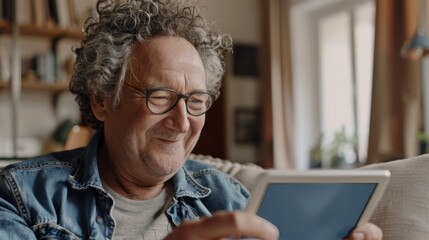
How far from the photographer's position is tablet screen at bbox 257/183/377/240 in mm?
878

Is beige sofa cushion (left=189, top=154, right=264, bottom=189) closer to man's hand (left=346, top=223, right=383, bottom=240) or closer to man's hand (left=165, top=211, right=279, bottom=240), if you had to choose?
man's hand (left=346, top=223, right=383, bottom=240)

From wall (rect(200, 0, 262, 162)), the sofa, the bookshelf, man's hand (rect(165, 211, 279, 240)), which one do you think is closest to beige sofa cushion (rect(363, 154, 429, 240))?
the sofa

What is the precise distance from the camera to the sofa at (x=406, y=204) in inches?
50.3

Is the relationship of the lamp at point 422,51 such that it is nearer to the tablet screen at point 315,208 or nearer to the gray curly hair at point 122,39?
the gray curly hair at point 122,39

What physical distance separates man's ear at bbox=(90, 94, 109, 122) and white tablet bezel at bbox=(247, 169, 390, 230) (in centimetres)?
59

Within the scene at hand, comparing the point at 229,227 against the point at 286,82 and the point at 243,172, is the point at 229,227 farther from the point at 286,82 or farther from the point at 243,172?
the point at 286,82

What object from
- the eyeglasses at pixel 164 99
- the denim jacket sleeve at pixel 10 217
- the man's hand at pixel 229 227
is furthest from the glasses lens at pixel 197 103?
the man's hand at pixel 229 227

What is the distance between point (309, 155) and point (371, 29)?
115 centimetres

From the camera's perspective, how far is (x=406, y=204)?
1304 millimetres

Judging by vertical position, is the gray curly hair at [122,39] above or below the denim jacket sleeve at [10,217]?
above

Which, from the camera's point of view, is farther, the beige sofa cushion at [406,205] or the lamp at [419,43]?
the lamp at [419,43]

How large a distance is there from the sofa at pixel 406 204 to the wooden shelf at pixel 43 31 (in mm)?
Answer: 3416

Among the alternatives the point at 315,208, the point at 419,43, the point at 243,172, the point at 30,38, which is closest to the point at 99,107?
the point at 243,172

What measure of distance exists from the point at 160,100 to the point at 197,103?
83mm
